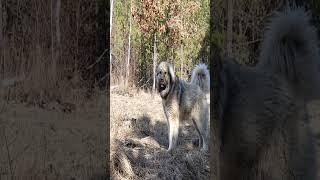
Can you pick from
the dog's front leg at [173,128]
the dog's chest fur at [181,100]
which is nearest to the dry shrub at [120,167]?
the dog's front leg at [173,128]

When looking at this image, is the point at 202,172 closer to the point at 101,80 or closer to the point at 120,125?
the point at 120,125

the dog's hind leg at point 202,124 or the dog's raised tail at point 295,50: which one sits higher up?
the dog's raised tail at point 295,50

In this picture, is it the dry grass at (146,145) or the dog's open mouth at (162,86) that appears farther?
the dog's open mouth at (162,86)

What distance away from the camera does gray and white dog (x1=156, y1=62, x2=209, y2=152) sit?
479 cm

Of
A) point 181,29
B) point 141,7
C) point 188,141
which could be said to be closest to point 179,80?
point 188,141

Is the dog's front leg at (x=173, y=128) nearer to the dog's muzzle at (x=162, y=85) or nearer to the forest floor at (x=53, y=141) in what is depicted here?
the dog's muzzle at (x=162, y=85)

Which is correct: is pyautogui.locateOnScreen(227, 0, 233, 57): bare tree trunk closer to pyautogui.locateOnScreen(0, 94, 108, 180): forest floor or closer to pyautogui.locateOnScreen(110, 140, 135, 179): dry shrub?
pyautogui.locateOnScreen(0, 94, 108, 180): forest floor

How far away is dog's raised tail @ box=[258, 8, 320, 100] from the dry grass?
2.14 metres

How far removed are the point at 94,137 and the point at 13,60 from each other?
19.8 inches

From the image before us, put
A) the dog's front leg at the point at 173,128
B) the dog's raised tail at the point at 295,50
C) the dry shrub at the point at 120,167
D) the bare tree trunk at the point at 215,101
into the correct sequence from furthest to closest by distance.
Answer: the dog's front leg at the point at 173,128 → the dry shrub at the point at 120,167 → the bare tree trunk at the point at 215,101 → the dog's raised tail at the point at 295,50

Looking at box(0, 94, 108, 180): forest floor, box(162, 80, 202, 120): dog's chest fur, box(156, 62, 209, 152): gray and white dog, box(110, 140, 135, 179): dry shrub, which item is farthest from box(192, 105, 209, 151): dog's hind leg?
box(0, 94, 108, 180): forest floor

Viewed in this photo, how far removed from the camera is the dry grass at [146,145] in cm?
425

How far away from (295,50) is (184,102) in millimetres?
3174

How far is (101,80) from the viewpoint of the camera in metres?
2.02
